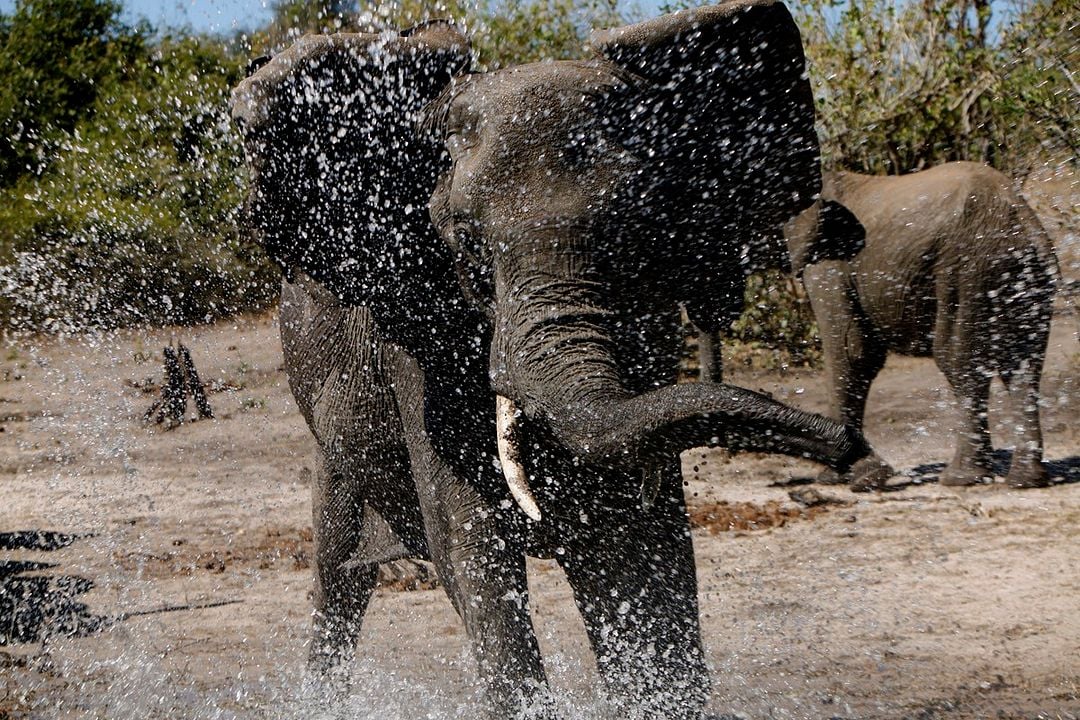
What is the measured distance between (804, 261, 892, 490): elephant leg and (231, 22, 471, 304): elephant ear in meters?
5.70

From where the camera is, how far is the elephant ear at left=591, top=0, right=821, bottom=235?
4051 mm

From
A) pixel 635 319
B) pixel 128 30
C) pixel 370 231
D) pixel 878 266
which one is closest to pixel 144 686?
pixel 370 231

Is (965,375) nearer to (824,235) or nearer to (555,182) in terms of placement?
(824,235)

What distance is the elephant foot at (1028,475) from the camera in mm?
8734

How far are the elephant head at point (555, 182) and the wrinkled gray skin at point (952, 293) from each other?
4.64 m

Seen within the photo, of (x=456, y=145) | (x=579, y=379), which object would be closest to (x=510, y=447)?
(x=579, y=379)

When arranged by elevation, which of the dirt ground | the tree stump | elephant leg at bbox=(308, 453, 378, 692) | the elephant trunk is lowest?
the dirt ground

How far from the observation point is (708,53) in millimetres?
4074

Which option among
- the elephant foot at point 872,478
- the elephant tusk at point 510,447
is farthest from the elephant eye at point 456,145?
the elephant foot at point 872,478

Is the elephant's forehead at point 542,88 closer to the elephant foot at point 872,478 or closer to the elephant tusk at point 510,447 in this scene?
the elephant tusk at point 510,447

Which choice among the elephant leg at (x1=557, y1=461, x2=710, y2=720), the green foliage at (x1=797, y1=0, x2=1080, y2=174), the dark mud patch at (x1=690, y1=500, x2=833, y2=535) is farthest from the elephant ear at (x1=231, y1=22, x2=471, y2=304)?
the green foliage at (x1=797, y1=0, x2=1080, y2=174)

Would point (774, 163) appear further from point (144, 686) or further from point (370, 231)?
point (144, 686)

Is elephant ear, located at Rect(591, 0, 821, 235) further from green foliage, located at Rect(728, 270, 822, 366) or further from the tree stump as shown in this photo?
the tree stump

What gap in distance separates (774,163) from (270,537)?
216 inches
